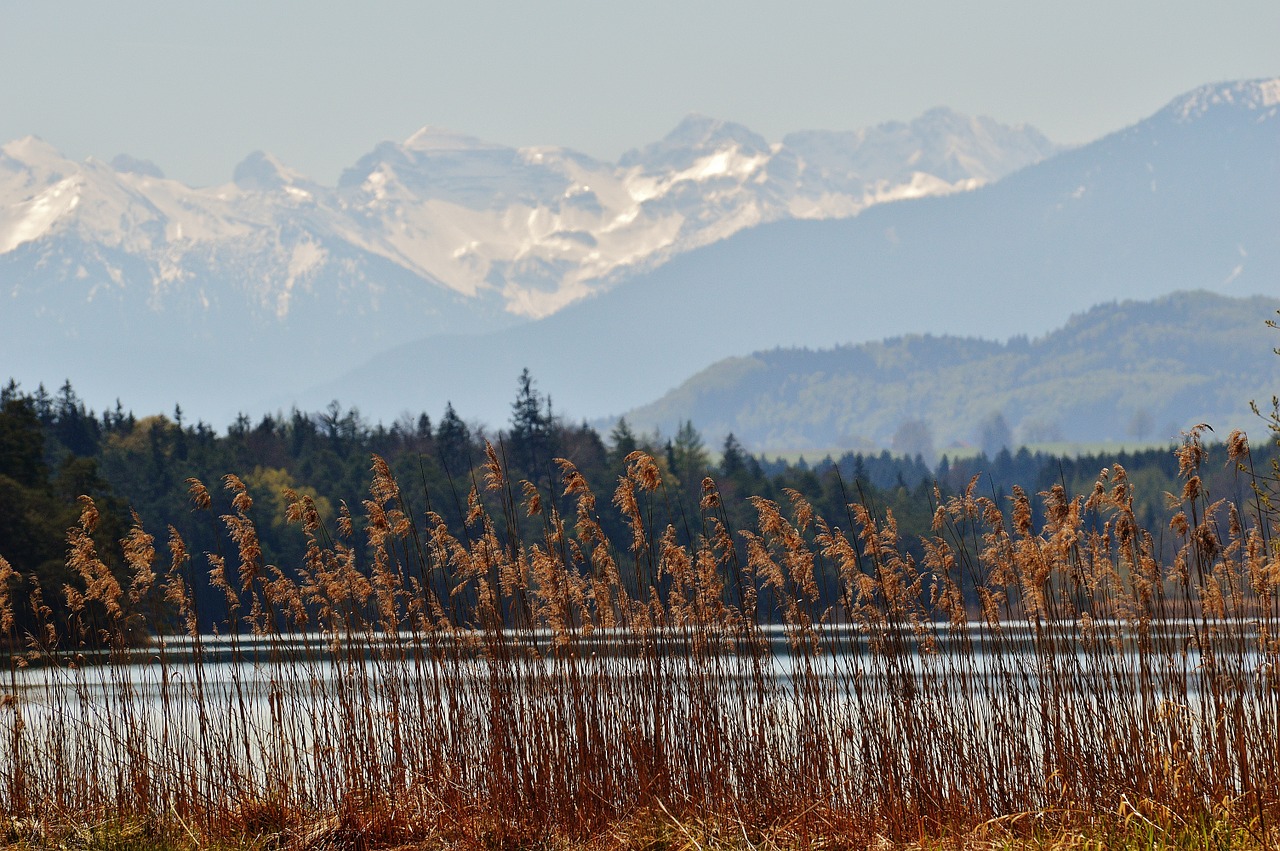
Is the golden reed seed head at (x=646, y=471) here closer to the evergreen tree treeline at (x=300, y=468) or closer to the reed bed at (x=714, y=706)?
the reed bed at (x=714, y=706)

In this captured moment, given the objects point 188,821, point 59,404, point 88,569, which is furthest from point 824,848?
point 59,404

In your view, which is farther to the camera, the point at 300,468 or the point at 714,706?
the point at 300,468

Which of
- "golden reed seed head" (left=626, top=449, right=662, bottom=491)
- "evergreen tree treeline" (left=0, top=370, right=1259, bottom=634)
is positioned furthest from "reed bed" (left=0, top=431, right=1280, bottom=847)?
"evergreen tree treeline" (left=0, top=370, right=1259, bottom=634)

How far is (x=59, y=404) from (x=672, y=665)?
7497 centimetres

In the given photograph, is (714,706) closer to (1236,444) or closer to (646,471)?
(646,471)

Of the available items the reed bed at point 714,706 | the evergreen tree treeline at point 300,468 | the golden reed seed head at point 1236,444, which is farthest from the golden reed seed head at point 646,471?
the evergreen tree treeline at point 300,468

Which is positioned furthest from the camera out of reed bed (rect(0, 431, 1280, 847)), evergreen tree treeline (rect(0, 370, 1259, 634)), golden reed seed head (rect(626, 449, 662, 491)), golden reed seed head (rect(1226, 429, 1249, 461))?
evergreen tree treeline (rect(0, 370, 1259, 634))

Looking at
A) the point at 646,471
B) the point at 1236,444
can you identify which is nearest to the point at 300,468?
the point at 646,471

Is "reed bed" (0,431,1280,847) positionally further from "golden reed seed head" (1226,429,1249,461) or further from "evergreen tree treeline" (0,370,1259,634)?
"evergreen tree treeline" (0,370,1259,634)

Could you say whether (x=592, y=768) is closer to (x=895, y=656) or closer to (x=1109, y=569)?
(x=895, y=656)

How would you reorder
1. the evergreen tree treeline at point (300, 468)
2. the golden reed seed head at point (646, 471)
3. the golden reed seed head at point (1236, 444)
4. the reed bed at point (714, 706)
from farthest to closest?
1. the evergreen tree treeline at point (300, 468)
2. the golden reed seed head at point (646, 471)
3. the reed bed at point (714, 706)
4. the golden reed seed head at point (1236, 444)

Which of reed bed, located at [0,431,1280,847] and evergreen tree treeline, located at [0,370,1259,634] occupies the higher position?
evergreen tree treeline, located at [0,370,1259,634]

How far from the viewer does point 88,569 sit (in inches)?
385

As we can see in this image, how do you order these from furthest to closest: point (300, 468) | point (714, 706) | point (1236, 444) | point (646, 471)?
1. point (300, 468)
2. point (714, 706)
3. point (646, 471)
4. point (1236, 444)
